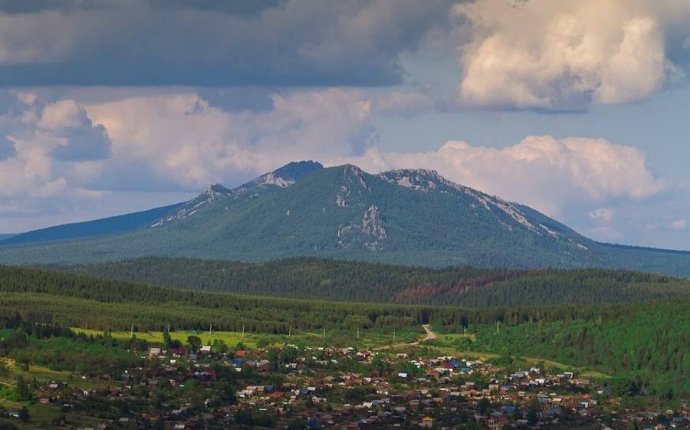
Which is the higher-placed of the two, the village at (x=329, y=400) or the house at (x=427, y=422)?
the village at (x=329, y=400)

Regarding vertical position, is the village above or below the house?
above

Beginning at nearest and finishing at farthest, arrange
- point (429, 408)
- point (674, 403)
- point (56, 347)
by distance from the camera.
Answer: point (429, 408)
point (674, 403)
point (56, 347)

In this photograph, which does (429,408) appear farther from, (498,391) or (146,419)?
(146,419)

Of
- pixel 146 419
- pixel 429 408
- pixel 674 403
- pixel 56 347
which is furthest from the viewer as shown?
pixel 56 347

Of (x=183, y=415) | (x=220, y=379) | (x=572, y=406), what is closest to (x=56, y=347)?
(x=220, y=379)

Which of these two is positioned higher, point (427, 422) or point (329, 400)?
point (329, 400)

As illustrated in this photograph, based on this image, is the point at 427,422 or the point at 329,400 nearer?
the point at 427,422

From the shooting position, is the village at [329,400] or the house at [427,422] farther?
the house at [427,422]

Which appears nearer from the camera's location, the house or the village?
the village
